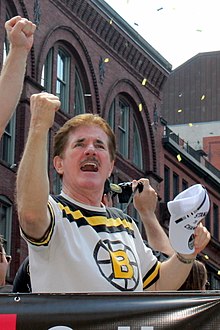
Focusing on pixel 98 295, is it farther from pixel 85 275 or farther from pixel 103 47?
pixel 103 47

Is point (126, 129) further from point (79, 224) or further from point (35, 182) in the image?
point (35, 182)

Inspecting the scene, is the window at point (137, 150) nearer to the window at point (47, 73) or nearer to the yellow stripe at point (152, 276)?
the window at point (47, 73)

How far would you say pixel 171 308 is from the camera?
417cm

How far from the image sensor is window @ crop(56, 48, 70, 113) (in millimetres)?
29219

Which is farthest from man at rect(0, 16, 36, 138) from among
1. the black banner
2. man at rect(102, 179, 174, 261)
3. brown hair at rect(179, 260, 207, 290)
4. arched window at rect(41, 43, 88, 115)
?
arched window at rect(41, 43, 88, 115)

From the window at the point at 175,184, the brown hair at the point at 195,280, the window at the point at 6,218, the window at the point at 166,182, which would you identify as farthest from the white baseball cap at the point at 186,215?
the window at the point at 175,184

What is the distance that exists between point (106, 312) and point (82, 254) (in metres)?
0.41

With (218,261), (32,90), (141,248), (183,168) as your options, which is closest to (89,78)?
(32,90)

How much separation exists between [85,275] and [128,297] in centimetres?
32

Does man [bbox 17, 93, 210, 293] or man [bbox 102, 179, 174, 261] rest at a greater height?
man [bbox 102, 179, 174, 261]

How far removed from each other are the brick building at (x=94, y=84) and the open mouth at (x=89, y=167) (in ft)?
68.0

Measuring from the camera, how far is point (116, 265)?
455cm

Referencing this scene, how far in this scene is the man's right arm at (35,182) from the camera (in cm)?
436

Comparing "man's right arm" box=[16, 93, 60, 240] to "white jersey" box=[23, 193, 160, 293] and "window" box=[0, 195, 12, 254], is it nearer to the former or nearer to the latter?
"white jersey" box=[23, 193, 160, 293]
